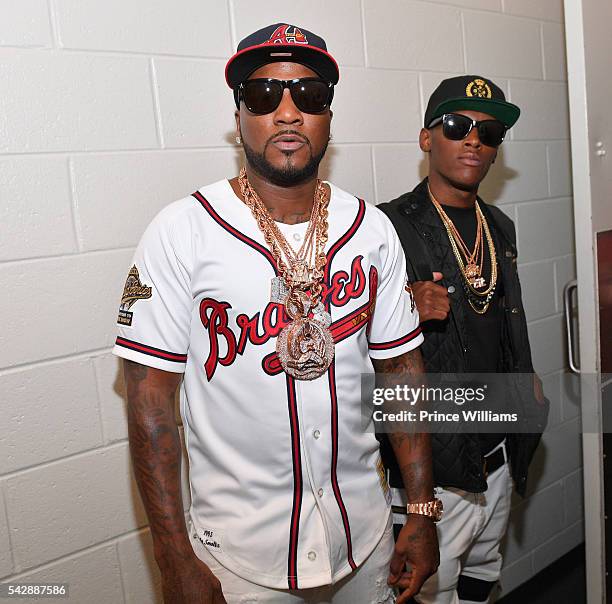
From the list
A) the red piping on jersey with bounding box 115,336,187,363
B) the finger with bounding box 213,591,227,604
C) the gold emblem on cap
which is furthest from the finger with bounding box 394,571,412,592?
the gold emblem on cap

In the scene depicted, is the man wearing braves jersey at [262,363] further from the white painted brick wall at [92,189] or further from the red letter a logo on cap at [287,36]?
the white painted brick wall at [92,189]

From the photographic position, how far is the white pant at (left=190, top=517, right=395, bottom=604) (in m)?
1.43

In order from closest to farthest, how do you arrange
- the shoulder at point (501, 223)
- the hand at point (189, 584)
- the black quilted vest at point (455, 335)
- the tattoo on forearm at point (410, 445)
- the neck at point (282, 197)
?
the hand at point (189, 584), the neck at point (282, 197), the tattoo on forearm at point (410, 445), the black quilted vest at point (455, 335), the shoulder at point (501, 223)

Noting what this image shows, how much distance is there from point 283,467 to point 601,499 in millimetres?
1303

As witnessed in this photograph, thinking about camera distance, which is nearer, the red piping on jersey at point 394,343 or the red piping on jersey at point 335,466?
the red piping on jersey at point 335,466

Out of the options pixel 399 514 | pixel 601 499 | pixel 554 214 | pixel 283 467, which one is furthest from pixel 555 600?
pixel 283 467

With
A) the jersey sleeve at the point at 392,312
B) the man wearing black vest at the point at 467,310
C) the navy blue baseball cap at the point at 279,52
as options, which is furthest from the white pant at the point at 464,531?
the navy blue baseball cap at the point at 279,52

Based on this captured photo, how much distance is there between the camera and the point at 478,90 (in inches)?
79.0

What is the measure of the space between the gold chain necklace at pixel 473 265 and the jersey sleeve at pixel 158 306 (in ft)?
3.04

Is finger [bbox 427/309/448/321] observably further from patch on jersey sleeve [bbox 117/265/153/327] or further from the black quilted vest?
patch on jersey sleeve [bbox 117/265/153/327]

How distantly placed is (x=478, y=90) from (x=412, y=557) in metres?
1.32

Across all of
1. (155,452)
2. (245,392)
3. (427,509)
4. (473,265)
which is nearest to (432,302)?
(473,265)

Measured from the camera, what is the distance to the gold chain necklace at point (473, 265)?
6.57 ft

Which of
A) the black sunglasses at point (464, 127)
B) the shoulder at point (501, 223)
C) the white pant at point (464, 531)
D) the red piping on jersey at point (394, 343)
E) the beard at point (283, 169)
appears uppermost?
the black sunglasses at point (464, 127)
